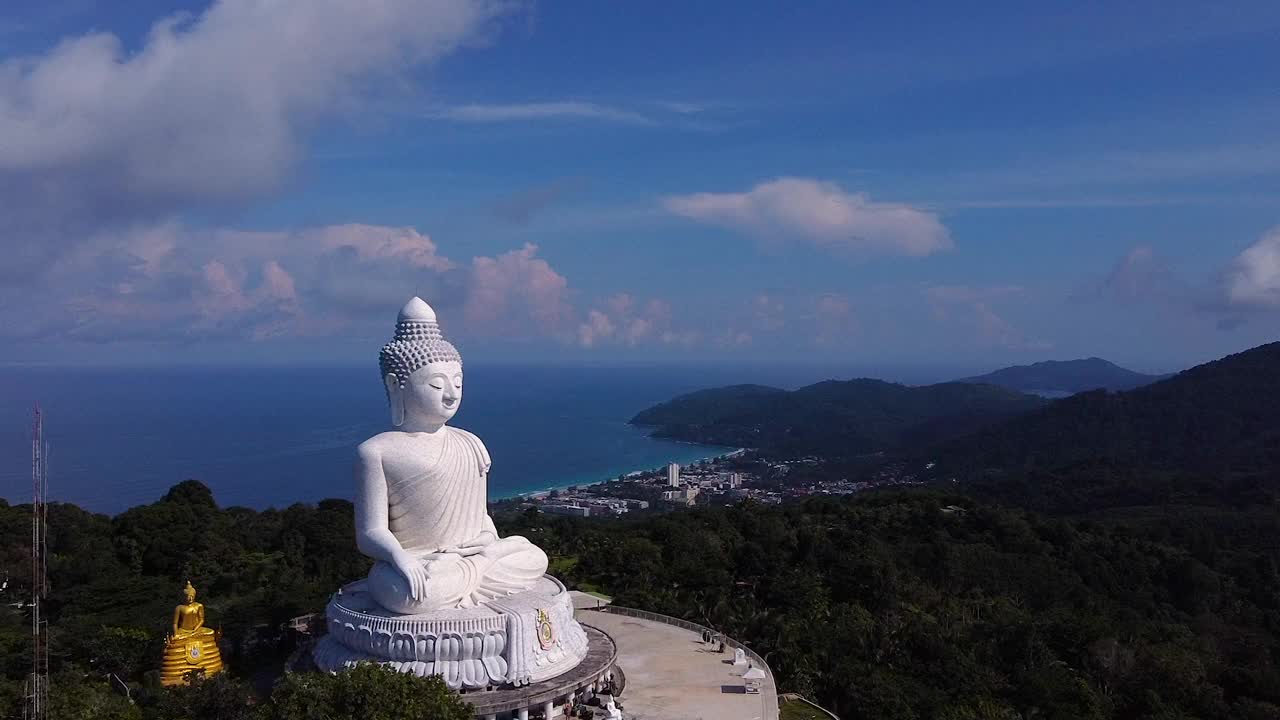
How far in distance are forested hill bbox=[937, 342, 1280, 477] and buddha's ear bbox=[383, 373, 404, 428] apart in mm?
55779

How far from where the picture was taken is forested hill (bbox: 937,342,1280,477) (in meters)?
60.9

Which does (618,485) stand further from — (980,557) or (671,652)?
(671,652)

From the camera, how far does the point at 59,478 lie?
83812 millimetres

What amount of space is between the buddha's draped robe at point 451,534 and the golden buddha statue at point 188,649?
172 inches

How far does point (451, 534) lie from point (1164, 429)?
224ft

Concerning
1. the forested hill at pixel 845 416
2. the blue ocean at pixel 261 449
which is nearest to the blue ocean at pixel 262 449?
the blue ocean at pixel 261 449

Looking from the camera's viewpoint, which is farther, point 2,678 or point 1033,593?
point 1033,593

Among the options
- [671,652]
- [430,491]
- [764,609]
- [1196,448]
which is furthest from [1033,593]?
[1196,448]

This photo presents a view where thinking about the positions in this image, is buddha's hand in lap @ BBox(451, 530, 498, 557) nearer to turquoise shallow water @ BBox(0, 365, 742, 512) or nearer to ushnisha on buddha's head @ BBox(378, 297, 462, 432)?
ushnisha on buddha's head @ BBox(378, 297, 462, 432)

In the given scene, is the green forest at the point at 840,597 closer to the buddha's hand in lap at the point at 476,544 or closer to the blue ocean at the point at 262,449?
the buddha's hand in lap at the point at 476,544

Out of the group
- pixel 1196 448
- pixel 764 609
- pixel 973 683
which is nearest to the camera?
pixel 973 683

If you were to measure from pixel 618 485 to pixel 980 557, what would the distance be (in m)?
53.5

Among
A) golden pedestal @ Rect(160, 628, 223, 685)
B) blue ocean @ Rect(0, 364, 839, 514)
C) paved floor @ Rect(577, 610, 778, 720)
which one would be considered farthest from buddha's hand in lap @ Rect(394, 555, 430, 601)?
blue ocean @ Rect(0, 364, 839, 514)

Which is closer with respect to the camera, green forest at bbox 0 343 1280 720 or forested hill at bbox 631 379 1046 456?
green forest at bbox 0 343 1280 720
